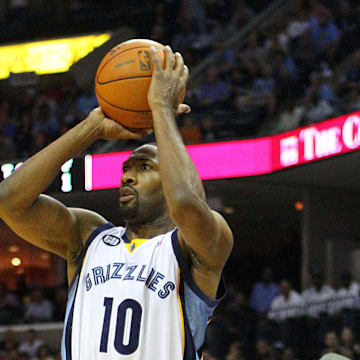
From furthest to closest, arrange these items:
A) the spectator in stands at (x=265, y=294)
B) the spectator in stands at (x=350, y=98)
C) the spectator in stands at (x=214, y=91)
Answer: the spectator in stands at (x=214, y=91)
the spectator in stands at (x=265, y=294)
the spectator in stands at (x=350, y=98)

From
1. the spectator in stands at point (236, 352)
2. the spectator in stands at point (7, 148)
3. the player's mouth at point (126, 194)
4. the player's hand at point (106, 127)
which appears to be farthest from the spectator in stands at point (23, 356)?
the player's hand at point (106, 127)

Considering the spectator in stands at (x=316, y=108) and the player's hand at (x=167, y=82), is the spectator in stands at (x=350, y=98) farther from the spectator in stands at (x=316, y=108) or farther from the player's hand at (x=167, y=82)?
the player's hand at (x=167, y=82)

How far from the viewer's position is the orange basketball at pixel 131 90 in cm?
360

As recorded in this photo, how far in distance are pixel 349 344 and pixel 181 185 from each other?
6552 mm

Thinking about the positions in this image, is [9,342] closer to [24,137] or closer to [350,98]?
[24,137]

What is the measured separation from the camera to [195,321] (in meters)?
3.51

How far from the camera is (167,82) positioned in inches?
136

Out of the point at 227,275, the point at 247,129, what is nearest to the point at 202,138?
the point at 247,129

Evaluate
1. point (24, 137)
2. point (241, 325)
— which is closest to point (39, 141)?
point (24, 137)

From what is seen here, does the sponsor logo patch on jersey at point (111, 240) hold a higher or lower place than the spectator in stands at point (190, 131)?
lower

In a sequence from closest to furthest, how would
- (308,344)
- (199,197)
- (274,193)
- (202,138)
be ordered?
(199,197) → (308,344) → (202,138) → (274,193)

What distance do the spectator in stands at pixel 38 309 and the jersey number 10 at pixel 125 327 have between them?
10843 millimetres

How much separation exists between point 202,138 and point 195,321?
9.31 m

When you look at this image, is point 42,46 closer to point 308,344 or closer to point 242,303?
point 242,303
